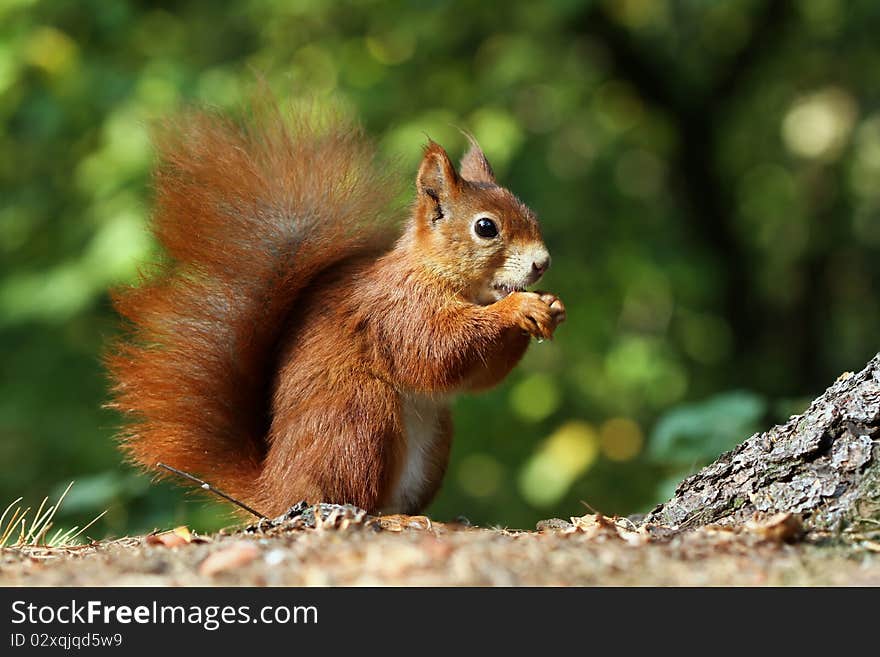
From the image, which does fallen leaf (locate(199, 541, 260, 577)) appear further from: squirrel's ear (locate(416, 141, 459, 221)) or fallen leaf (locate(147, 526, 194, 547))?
squirrel's ear (locate(416, 141, 459, 221))

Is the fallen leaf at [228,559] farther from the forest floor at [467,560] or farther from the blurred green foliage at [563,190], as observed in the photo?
the blurred green foliage at [563,190]

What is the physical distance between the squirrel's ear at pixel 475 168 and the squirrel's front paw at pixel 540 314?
53 cm

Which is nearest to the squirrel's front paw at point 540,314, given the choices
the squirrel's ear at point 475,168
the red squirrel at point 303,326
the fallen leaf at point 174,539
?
the red squirrel at point 303,326

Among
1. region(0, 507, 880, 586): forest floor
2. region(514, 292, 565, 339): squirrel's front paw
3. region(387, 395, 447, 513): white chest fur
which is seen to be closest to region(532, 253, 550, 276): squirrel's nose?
region(514, 292, 565, 339): squirrel's front paw

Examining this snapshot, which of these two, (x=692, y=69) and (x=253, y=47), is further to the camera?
(x=692, y=69)

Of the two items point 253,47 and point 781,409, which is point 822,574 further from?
point 253,47

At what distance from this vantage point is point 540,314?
6.73ft

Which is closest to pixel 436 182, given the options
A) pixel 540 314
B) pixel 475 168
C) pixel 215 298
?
pixel 475 168

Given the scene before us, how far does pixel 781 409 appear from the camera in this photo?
111 inches

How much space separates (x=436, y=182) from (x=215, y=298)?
1.84 ft

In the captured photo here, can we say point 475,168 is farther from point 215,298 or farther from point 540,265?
point 215,298

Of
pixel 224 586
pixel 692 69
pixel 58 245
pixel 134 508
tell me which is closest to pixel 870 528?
pixel 224 586

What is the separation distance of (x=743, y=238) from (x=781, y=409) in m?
3.06

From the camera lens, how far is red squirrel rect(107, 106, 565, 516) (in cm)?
209
